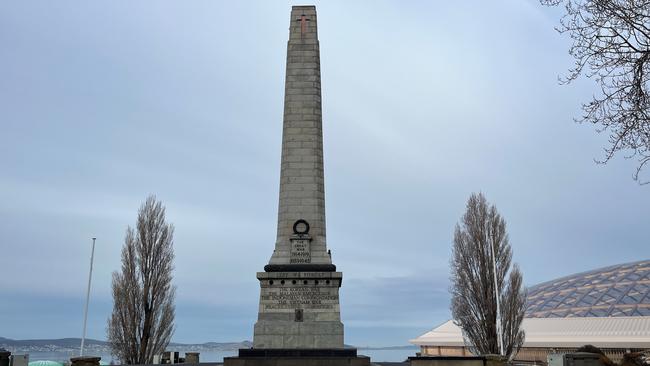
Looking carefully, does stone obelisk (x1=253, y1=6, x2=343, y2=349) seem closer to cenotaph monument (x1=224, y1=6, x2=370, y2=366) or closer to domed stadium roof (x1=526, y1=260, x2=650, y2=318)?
cenotaph monument (x1=224, y1=6, x2=370, y2=366)

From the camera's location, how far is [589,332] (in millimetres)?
39531

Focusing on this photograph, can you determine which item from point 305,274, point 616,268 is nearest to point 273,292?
point 305,274

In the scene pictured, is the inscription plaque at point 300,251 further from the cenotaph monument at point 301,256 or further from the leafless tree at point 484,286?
the leafless tree at point 484,286

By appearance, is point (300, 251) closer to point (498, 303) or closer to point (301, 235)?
point (301, 235)

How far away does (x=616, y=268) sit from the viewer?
52.6 meters

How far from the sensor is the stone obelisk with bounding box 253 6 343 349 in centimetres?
2028

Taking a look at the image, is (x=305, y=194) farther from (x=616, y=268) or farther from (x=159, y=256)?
(x=616, y=268)

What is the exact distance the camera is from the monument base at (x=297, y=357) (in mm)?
18391

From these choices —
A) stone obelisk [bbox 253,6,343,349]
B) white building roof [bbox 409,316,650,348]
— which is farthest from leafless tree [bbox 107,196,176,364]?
white building roof [bbox 409,316,650,348]

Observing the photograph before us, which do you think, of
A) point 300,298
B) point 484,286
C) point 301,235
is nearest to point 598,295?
point 484,286

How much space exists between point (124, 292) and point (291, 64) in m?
17.0

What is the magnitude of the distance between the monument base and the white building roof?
26.2 m

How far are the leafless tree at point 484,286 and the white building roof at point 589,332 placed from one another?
897 centimetres

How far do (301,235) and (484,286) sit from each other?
598 inches
